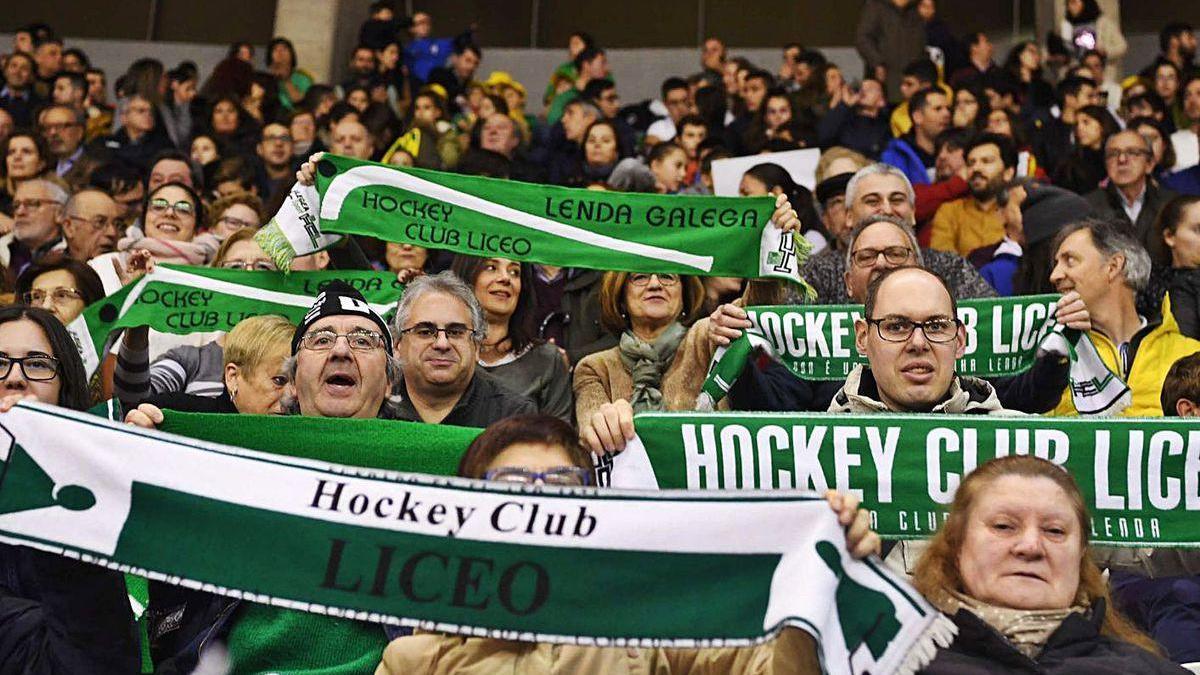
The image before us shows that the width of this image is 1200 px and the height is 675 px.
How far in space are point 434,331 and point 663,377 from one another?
1.02 metres

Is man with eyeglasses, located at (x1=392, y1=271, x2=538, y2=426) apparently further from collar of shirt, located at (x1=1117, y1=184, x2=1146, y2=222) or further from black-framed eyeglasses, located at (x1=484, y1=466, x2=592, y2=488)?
collar of shirt, located at (x1=1117, y1=184, x2=1146, y2=222)

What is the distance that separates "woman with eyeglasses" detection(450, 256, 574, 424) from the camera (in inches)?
253

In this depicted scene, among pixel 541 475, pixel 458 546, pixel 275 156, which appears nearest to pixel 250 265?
pixel 541 475

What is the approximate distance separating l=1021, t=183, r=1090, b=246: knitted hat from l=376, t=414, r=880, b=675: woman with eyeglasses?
457cm

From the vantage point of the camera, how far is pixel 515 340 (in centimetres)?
671

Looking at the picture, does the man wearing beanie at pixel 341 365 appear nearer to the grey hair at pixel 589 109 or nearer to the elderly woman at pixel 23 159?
the elderly woman at pixel 23 159

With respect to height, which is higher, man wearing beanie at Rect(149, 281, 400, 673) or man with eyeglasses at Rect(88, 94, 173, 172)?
man with eyeglasses at Rect(88, 94, 173, 172)

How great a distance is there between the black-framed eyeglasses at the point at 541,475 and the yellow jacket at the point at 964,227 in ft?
19.1

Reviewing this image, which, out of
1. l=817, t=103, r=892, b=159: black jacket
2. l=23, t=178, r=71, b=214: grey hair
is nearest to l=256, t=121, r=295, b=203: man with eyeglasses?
l=23, t=178, r=71, b=214: grey hair

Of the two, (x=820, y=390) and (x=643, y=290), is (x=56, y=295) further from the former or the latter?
(x=820, y=390)

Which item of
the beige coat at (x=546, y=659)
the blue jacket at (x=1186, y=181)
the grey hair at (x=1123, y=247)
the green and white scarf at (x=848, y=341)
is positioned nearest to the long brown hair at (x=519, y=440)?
the beige coat at (x=546, y=659)

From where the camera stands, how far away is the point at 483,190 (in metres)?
6.55

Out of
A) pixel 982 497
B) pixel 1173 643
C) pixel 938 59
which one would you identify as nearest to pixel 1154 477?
pixel 1173 643

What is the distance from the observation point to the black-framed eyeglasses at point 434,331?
5.71 meters
